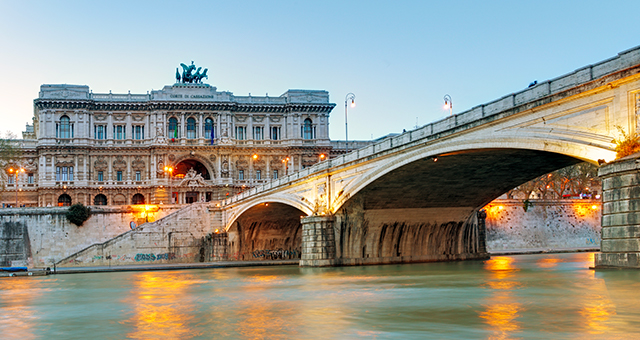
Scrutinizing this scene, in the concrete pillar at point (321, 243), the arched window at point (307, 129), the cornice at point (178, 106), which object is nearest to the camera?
the concrete pillar at point (321, 243)

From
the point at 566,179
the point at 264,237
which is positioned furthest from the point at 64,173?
the point at 566,179

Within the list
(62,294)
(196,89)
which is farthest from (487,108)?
(196,89)

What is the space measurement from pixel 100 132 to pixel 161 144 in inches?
348

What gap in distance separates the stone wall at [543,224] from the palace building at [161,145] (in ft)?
97.9

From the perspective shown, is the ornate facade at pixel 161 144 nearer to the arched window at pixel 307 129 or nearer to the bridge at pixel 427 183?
the arched window at pixel 307 129

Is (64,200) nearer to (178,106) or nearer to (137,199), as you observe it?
(137,199)

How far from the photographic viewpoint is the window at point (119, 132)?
95.4 metres

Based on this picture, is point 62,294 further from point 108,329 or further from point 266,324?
point 266,324

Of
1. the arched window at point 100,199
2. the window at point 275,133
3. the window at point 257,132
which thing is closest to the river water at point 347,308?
the arched window at point 100,199

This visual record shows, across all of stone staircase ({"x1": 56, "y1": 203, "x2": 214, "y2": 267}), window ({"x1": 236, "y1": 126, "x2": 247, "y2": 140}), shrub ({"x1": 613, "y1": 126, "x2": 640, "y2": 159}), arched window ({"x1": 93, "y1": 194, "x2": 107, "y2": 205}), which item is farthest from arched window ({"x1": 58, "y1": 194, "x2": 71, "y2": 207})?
shrub ({"x1": 613, "y1": 126, "x2": 640, "y2": 159})

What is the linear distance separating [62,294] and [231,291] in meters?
8.98

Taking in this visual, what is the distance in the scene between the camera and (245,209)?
66.4 meters

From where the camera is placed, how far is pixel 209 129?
9731 cm

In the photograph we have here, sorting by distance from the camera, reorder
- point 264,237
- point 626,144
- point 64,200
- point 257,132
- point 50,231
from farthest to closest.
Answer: point 257,132 → point 64,200 → point 50,231 → point 264,237 → point 626,144
